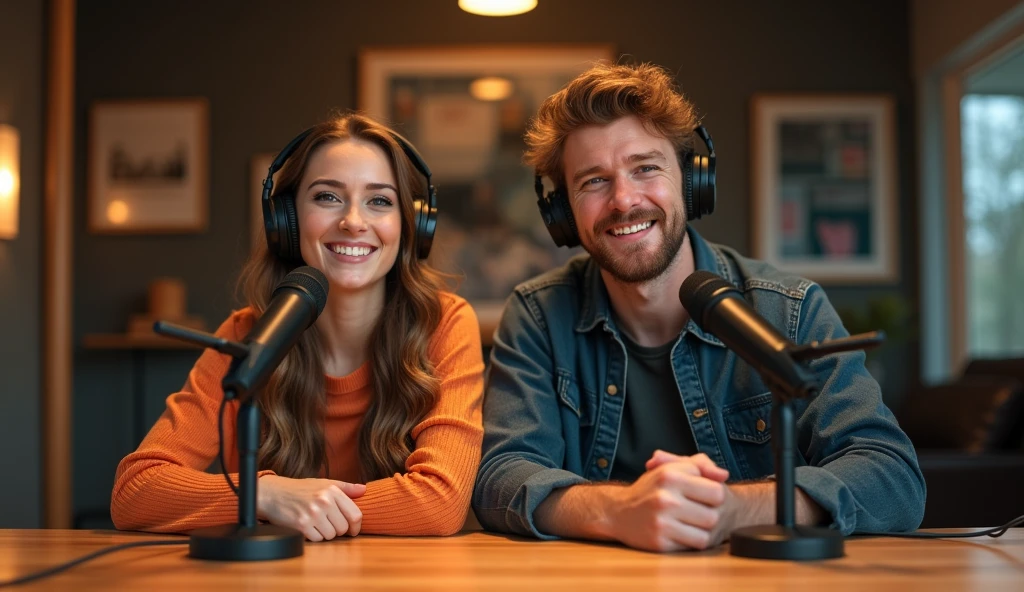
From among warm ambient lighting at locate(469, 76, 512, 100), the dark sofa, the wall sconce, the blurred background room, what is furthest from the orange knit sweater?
warm ambient lighting at locate(469, 76, 512, 100)

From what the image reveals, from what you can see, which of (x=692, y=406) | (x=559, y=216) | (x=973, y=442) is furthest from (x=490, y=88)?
(x=692, y=406)

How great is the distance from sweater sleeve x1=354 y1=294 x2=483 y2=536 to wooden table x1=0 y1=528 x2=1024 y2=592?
0.48ft

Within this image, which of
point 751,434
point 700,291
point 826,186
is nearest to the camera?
point 700,291

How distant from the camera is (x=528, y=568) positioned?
1221 mm

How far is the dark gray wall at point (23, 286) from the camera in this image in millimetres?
3723

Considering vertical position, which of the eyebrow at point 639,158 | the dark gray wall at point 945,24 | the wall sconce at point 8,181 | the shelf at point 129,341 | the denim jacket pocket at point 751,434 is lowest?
the denim jacket pocket at point 751,434

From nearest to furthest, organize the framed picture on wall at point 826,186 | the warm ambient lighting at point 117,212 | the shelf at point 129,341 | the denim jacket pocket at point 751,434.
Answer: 1. the denim jacket pocket at point 751,434
2. the shelf at point 129,341
3. the framed picture on wall at point 826,186
4. the warm ambient lighting at point 117,212

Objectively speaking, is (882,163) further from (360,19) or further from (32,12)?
(32,12)

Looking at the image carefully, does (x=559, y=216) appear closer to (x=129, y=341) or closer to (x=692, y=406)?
(x=692, y=406)

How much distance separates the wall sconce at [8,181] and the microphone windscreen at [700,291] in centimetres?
307

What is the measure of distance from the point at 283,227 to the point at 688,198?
0.76 m

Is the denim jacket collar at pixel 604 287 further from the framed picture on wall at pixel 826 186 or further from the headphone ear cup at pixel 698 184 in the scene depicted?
the framed picture on wall at pixel 826 186

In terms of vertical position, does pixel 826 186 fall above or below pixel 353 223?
above

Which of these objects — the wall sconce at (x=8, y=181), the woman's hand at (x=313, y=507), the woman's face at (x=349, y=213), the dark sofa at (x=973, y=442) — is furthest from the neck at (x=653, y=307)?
the wall sconce at (x=8, y=181)
